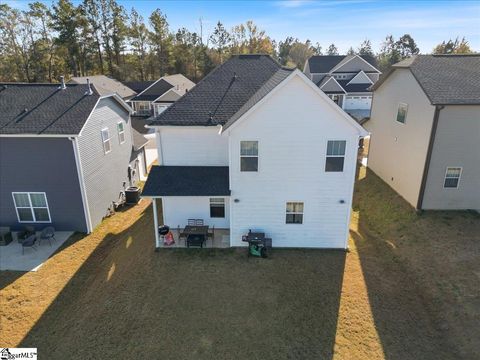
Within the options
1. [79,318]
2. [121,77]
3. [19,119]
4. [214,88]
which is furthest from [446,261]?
[121,77]

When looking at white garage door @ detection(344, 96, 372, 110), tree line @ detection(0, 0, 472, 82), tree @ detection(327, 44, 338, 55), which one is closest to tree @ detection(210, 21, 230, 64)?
tree line @ detection(0, 0, 472, 82)

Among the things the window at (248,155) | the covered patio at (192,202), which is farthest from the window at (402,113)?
the covered patio at (192,202)

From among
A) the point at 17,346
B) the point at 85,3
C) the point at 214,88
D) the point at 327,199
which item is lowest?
the point at 17,346

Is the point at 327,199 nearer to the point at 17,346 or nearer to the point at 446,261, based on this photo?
the point at 446,261

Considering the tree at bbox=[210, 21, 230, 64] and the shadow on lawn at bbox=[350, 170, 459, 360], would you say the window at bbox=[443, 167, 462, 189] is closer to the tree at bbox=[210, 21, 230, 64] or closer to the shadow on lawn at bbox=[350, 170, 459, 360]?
the shadow on lawn at bbox=[350, 170, 459, 360]

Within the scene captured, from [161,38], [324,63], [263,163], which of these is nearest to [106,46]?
[161,38]
